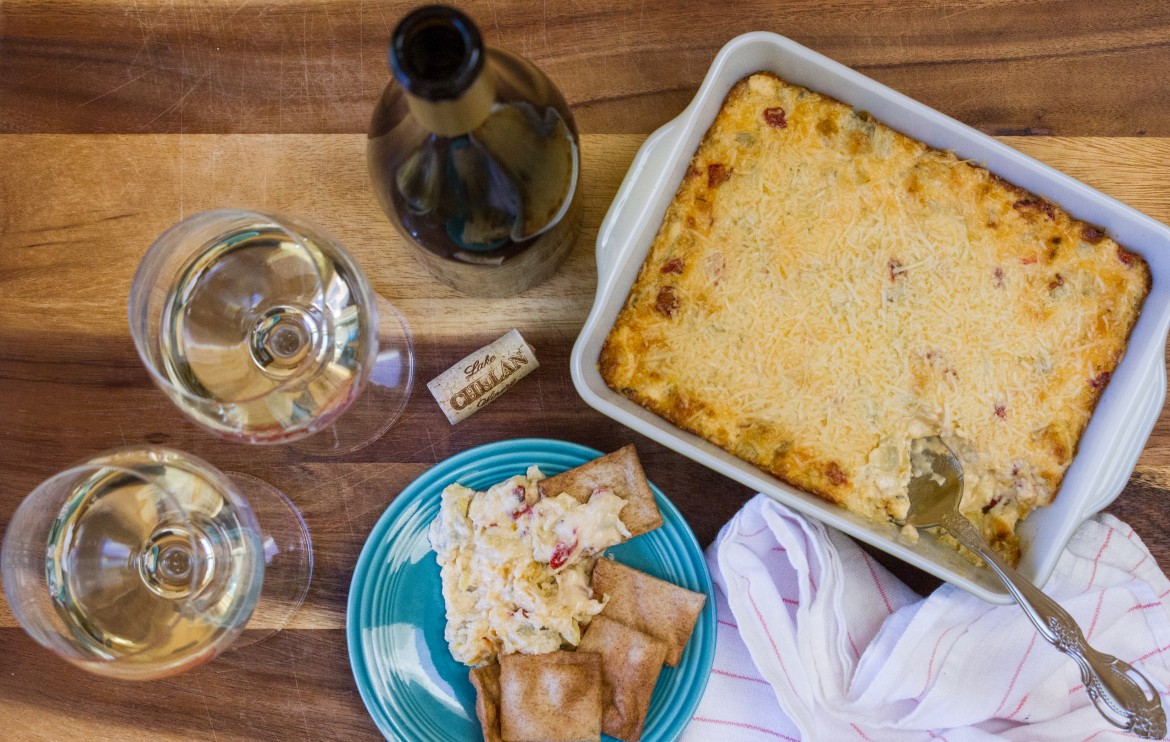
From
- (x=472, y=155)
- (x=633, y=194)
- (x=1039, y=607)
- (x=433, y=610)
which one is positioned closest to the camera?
(x=472, y=155)

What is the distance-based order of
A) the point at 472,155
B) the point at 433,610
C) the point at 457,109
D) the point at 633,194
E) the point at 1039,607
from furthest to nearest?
the point at 433,610, the point at 633,194, the point at 1039,607, the point at 472,155, the point at 457,109

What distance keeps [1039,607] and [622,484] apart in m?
0.74

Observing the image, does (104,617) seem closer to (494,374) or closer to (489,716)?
(489,716)

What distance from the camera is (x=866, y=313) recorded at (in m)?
1.60

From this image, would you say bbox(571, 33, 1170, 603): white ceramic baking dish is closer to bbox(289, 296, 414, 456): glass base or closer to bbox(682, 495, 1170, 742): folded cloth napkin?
bbox(682, 495, 1170, 742): folded cloth napkin

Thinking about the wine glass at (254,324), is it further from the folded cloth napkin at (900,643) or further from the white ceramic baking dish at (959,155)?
the folded cloth napkin at (900,643)

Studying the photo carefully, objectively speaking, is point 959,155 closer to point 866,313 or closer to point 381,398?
point 866,313

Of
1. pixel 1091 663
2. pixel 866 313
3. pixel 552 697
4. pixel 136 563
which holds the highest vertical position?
pixel 866 313

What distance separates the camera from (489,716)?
Result: 1.66 metres

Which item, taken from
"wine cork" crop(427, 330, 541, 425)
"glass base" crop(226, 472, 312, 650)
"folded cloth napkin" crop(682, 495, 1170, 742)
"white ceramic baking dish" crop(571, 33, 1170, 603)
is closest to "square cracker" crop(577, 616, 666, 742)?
"folded cloth napkin" crop(682, 495, 1170, 742)

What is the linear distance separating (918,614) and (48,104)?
2.02 metres

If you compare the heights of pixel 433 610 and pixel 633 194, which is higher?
pixel 633 194

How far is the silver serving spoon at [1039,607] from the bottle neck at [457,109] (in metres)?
1.00

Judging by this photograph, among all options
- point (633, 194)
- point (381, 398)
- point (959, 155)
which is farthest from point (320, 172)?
point (959, 155)
